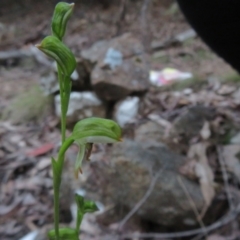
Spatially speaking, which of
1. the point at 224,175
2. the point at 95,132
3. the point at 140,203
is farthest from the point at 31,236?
the point at 95,132

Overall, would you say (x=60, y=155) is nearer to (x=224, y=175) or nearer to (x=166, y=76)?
(x=224, y=175)

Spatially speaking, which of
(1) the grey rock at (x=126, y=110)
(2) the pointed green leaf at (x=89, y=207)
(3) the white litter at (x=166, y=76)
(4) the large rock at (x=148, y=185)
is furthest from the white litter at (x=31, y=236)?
(3) the white litter at (x=166, y=76)

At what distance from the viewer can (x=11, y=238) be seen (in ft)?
4.52

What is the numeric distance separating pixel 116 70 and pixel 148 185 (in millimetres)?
934

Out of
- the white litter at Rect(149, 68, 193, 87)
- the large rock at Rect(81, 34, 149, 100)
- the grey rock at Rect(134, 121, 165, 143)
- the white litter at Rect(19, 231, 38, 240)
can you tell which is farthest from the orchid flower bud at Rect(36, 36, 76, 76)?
the white litter at Rect(149, 68, 193, 87)

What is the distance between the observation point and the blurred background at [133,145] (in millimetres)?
1340

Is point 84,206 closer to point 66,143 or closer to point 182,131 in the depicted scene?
point 66,143

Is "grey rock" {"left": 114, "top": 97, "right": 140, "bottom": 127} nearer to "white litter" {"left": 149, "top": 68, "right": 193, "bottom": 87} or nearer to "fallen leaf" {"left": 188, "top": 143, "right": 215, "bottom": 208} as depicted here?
"white litter" {"left": 149, "top": 68, "right": 193, "bottom": 87}

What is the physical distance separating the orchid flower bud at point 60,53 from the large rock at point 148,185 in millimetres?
1080

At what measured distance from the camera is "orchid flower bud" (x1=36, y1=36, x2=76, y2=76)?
0.89 feet

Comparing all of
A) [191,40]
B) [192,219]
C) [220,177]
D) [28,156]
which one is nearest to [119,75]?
[28,156]

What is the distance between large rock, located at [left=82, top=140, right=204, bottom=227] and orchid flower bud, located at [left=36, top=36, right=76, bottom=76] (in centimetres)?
108

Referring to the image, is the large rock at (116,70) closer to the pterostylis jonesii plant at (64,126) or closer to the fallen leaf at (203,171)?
the fallen leaf at (203,171)

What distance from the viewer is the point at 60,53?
27 centimetres
